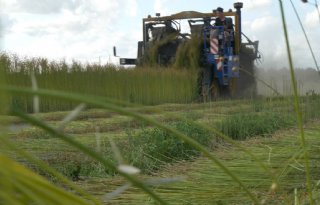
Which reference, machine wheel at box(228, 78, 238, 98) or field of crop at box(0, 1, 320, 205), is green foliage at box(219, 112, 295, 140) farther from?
machine wheel at box(228, 78, 238, 98)

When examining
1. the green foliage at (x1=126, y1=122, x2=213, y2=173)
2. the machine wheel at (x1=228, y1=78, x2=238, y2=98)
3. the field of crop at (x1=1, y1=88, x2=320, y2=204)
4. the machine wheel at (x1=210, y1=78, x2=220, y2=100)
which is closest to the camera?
the field of crop at (x1=1, y1=88, x2=320, y2=204)

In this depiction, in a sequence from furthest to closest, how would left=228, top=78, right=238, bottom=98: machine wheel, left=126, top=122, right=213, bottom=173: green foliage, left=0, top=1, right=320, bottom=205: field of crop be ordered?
left=228, top=78, right=238, bottom=98: machine wheel → left=126, top=122, right=213, bottom=173: green foliage → left=0, top=1, right=320, bottom=205: field of crop

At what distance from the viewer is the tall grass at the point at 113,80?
10117 millimetres

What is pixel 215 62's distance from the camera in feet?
36.2

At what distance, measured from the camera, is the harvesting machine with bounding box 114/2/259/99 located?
11.0m

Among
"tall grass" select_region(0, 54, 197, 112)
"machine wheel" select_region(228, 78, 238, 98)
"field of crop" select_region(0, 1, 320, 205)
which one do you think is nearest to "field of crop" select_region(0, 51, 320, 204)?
"field of crop" select_region(0, 1, 320, 205)

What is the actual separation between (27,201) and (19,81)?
9.42m

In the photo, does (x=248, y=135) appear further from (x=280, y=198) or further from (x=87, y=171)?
(x=280, y=198)

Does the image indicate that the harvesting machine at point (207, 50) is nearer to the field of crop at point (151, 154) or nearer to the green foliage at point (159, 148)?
the field of crop at point (151, 154)

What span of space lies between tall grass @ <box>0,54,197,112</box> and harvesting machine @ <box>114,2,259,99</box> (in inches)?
14.8

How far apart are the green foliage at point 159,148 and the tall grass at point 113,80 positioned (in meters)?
5.48

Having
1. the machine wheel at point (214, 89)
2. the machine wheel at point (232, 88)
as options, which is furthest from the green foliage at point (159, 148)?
the machine wheel at point (232, 88)

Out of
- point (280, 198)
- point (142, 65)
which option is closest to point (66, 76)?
point (142, 65)

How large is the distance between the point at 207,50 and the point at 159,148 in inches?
292
